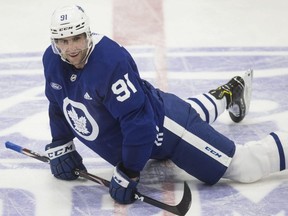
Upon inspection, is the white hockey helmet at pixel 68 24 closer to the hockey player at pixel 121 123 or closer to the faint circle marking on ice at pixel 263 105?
the hockey player at pixel 121 123

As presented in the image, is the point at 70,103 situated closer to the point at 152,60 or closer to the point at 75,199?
the point at 75,199

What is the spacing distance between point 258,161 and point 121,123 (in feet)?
1.77

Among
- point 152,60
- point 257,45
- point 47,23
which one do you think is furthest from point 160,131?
point 47,23

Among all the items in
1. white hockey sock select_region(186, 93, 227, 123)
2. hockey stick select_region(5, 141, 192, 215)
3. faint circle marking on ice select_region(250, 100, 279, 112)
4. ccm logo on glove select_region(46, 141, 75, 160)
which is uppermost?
white hockey sock select_region(186, 93, 227, 123)

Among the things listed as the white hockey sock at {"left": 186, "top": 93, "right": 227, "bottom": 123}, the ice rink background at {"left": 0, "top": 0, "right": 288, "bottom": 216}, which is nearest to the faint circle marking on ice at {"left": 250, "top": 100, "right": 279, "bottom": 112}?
the ice rink background at {"left": 0, "top": 0, "right": 288, "bottom": 216}

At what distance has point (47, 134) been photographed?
120 inches

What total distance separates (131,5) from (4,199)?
2.06 meters

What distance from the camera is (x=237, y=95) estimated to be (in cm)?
304

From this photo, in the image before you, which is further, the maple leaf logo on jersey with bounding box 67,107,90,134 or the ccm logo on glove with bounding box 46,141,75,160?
the ccm logo on glove with bounding box 46,141,75,160

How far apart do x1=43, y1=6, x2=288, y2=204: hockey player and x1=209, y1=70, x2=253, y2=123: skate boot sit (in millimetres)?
267

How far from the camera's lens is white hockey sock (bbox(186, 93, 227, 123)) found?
2.88 meters

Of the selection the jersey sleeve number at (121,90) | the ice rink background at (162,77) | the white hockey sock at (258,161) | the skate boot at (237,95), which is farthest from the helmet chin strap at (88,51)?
the skate boot at (237,95)

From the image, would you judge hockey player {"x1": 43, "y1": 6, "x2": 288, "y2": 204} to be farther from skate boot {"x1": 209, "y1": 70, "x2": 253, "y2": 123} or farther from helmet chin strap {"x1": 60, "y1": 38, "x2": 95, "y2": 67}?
skate boot {"x1": 209, "y1": 70, "x2": 253, "y2": 123}

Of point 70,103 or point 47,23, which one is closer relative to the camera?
point 70,103
